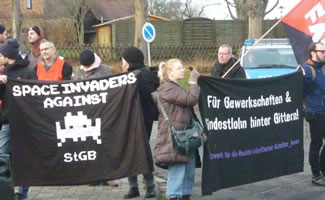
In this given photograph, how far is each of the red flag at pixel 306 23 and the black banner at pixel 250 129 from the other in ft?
3.14

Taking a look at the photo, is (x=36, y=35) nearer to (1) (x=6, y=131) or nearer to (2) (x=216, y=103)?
(1) (x=6, y=131)

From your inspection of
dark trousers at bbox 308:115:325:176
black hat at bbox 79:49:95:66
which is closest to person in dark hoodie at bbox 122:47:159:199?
black hat at bbox 79:49:95:66

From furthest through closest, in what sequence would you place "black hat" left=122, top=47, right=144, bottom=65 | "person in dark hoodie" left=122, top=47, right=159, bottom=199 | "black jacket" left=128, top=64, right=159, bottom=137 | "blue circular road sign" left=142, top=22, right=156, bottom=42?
"blue circular road sign" left=142, top=22, right=156, bottom=42 → "black hat" left=122, top=47, right=144, bottom=65 → "person in dark hoodie" left=122, top=47, right=159, bottom=199 → "black jacket" left=128, top=64, right=159, bottom=137

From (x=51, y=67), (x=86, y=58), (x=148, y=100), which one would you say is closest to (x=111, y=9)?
(x=86, y=58)

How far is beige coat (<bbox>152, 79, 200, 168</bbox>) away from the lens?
632 centimetres

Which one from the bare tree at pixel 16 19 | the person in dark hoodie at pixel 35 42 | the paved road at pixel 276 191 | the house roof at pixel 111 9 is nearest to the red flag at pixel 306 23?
the paved road at pixel 276 191

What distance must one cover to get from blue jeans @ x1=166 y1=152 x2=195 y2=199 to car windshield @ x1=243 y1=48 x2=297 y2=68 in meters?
9.12

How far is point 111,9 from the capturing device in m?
62.6

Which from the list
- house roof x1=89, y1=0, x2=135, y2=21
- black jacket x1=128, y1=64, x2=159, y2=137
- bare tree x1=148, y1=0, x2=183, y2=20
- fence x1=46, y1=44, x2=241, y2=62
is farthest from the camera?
bare tree x1=148, y1=0, x2=183, y2=20

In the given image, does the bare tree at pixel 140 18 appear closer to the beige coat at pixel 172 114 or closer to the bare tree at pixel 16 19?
the bare tree at pixel 16 19

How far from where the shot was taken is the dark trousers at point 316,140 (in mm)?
7957

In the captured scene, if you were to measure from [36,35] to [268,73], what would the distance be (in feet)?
24.8

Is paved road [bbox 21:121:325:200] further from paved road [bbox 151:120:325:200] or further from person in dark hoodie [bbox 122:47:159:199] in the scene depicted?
person in dark hoodie [bbox 122:47:159:199]

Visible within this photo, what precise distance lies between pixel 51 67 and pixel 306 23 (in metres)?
3.42
